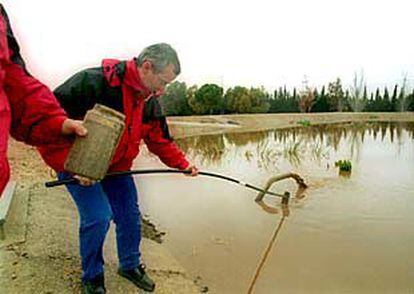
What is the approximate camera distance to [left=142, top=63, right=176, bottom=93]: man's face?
2604 mm

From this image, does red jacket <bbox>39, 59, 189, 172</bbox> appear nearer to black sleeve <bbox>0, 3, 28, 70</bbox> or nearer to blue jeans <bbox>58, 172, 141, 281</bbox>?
blue jeans <bbox>58, 172, 141, 281</bbox>

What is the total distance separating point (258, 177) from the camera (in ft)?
34.2

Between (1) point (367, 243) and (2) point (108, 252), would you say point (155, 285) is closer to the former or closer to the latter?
(2) point (108, 252)

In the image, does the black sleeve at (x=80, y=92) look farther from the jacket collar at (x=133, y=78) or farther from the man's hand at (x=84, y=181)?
the man's hand at (x=84, y=181)

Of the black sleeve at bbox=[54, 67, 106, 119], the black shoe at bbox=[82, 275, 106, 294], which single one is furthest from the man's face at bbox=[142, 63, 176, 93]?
the black shoe at bbox=[82, 275, 106, 294]

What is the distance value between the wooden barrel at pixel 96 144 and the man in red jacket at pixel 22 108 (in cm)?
9

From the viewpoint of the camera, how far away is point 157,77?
2.61 m

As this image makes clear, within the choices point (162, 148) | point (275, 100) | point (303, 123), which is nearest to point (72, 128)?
point (162, 148)

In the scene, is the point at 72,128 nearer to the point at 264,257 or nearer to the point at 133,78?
the point at 133,78

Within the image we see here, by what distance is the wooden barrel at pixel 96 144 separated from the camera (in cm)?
227

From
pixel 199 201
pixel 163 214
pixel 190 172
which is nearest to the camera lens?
pixel 190 172

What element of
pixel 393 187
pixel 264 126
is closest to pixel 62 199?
pixel 393 187

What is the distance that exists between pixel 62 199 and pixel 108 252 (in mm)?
1931

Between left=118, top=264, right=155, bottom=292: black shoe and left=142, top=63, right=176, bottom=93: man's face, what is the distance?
1.27 metres
